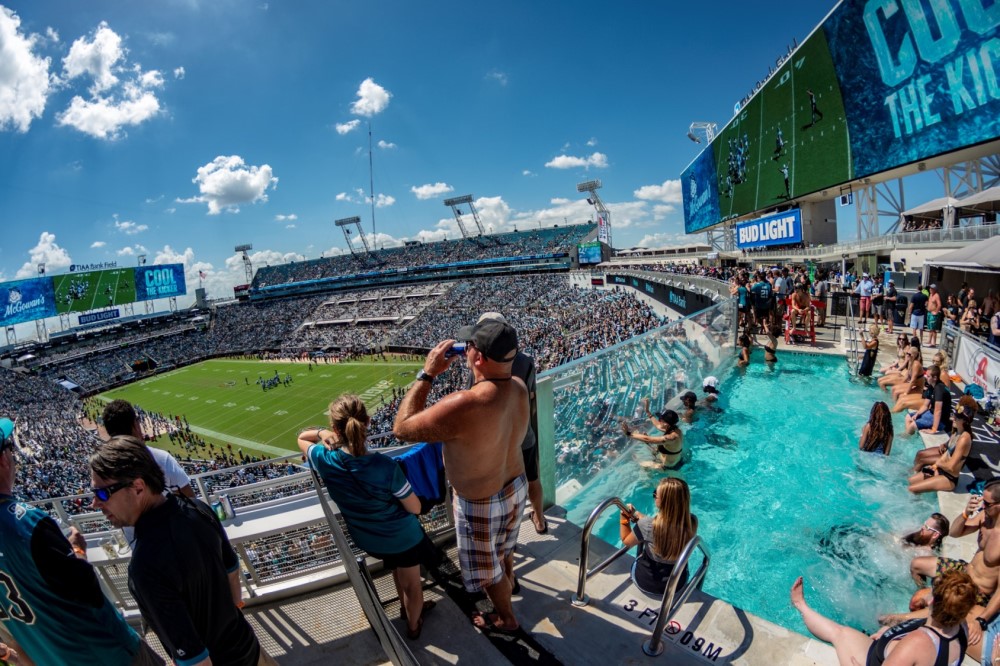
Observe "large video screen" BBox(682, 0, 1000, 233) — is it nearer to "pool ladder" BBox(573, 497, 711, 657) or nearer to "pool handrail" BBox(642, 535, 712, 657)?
"pool ladder" BBox(573, 497, 711, 657)

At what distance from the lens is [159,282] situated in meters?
69.4

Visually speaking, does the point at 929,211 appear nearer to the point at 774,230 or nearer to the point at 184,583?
the point at 774,230

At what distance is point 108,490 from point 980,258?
13.5 metres

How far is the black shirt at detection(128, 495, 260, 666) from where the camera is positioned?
162 centimetres

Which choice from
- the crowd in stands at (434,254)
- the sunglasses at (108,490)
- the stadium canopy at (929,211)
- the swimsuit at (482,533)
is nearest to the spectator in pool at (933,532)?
the swimsuit at (482,533)

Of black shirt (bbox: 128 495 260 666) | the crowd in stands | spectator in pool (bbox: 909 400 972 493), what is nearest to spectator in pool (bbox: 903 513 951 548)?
spectator in pool (bbox: 909 400 972 493)

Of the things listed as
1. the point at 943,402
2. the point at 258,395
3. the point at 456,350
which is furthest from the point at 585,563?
the point at 258,395

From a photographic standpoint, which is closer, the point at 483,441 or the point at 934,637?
the point at 934,637

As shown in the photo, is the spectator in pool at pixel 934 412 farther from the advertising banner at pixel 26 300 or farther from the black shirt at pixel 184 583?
the advertising banner at pixel 26 300

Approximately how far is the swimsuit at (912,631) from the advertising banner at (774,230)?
877 inches

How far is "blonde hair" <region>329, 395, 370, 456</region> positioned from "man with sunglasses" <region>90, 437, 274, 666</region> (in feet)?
2.24

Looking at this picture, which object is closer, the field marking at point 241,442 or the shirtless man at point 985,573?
the shirtless man at point 985,573

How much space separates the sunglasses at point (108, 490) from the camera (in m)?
1.70

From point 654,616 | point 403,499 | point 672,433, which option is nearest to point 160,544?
point 403,499
